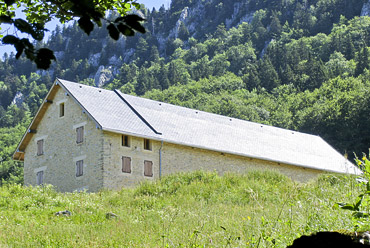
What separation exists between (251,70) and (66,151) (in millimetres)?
81353

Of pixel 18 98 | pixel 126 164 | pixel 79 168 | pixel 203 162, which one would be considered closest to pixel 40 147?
pixel 79 168

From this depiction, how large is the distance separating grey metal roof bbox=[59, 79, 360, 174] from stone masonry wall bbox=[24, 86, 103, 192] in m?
0.95

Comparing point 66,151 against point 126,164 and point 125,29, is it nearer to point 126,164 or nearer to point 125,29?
point 126,164

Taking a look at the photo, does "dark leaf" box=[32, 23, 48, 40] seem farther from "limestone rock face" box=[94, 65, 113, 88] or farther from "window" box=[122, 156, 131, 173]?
"limestone rock face" box=[94, 65, 113, 88]

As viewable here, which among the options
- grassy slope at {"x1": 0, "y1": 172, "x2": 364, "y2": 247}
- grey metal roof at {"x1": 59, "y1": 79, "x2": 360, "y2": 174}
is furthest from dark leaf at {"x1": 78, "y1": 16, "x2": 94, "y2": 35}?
grey metal roof at {"x1": 59, "y1": 79, "x2": 360, "y2": 174}

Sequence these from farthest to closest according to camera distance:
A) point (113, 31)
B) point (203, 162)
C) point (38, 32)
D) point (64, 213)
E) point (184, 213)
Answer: point (203, 162), point (64, 213), point (184, 213), point (38, 32), point (113, 31)

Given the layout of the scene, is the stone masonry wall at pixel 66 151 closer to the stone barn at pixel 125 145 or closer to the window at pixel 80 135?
the stone barn at pixel 125 145

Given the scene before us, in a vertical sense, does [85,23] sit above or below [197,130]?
below

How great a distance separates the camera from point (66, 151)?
35125mm

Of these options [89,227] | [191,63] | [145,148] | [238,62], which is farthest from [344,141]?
[191,63]

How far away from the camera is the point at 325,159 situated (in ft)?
143

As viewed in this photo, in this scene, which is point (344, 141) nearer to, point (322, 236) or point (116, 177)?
point (116, 177)

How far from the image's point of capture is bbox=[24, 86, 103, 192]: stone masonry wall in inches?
1296

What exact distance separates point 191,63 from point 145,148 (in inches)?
4653
